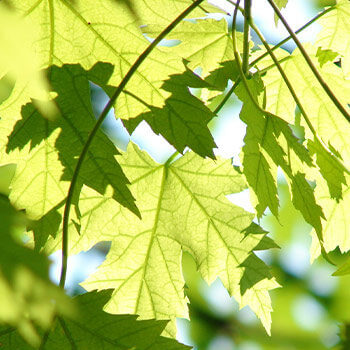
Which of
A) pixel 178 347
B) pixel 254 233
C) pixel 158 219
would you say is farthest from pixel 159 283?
pixel 178 347

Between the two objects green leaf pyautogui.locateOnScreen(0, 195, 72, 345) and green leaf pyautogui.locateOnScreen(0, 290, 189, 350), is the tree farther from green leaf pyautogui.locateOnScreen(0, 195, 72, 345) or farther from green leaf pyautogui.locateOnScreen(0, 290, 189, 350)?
green leaf pyautogui.locateOnScreen(0, 195, 72, 345)

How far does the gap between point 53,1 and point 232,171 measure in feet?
2.07

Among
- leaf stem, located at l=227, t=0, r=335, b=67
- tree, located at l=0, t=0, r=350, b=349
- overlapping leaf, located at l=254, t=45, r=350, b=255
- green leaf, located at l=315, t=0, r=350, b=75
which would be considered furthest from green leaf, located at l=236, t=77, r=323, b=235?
green leaf, located at l=315, t=0, r=350, b=75

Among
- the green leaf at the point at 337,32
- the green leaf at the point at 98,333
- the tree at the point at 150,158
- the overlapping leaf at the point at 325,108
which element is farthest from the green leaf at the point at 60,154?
the green leaf at the point at 337,32

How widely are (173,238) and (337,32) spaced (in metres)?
0.72

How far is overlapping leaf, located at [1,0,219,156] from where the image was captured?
3.82 feet

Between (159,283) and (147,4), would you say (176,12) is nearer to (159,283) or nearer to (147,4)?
(147,4)

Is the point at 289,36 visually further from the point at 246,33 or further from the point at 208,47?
the point at 208,47

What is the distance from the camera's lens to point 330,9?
1484 mm

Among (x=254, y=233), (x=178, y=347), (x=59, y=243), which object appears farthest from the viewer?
(x=254, y=233)

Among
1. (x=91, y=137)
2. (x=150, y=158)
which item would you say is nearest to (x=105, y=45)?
(x=91, y=137)

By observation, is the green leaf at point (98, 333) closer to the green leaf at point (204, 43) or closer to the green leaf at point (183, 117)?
the green leaf at point (183, 117)

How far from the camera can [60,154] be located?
116cm

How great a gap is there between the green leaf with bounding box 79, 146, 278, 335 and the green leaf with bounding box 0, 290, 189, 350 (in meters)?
0.32
